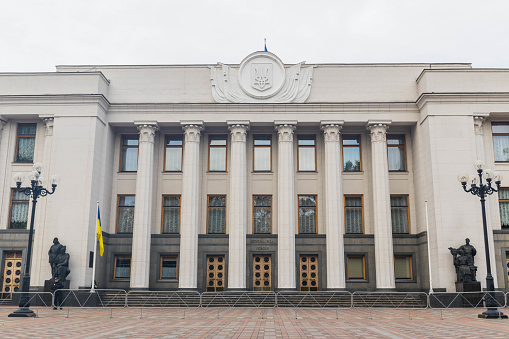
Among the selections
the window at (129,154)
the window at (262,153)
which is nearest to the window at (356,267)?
the window at (262,153)

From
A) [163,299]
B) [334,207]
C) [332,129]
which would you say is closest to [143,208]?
[163,299]

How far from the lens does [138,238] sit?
30.4 meters

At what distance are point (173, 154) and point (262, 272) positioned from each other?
31.8 ft

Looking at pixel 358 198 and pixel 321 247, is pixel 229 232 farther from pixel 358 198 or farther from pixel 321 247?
pixel 358 198

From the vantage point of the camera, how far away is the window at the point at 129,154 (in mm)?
33062

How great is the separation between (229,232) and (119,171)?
27.6ft

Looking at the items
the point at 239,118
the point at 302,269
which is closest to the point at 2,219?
the point at 239,118

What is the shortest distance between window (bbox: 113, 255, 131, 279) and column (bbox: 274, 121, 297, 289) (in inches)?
375

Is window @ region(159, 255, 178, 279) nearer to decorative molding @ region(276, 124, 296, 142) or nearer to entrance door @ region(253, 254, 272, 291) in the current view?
entrance door @ region(253, 254, 272, 291)

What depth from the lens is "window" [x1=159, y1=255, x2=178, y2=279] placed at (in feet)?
104

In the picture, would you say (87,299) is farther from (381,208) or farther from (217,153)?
(381,208)

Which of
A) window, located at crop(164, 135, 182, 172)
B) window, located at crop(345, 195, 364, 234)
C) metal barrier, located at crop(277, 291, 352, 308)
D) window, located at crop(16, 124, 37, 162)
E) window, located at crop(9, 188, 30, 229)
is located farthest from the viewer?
window, located at crop(164, 135, 182, 172)

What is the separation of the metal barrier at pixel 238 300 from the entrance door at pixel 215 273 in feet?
10.2

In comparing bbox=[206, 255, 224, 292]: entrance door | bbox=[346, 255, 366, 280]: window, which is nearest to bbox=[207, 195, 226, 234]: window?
bbox=[206, 255, 224, 292]: entrance door
